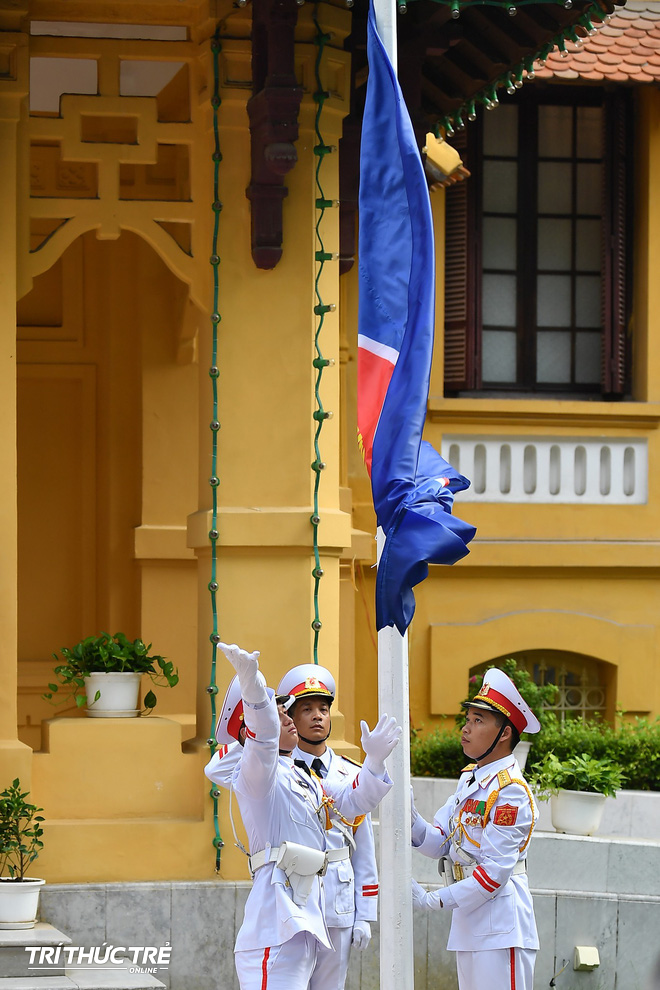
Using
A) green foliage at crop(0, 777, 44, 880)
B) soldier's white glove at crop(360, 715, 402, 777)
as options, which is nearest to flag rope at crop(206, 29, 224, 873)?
green foliage at crop(0, 777, 44, 880)

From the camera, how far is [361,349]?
7.50 meters

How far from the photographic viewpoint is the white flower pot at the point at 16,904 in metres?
9.06

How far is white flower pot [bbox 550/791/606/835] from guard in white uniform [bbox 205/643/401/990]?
2.95m

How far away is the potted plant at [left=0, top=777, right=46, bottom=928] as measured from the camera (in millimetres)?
9078

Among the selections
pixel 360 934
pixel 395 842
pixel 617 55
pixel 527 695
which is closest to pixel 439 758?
pixel 527 695

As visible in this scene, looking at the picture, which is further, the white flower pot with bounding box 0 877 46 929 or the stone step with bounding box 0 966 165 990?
the white flower pot with bounding box 0 877 46 929

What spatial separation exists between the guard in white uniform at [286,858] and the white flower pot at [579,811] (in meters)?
2.95

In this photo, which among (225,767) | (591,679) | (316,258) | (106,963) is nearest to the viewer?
(225,767)

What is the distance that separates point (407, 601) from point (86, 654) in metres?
3.46

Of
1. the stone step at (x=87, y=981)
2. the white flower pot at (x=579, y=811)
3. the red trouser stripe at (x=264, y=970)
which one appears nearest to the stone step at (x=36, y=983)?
the stone step at (x=87, y=981)

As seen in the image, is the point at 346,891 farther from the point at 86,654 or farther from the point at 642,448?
the point at 642,448

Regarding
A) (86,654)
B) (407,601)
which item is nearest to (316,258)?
(86,654)

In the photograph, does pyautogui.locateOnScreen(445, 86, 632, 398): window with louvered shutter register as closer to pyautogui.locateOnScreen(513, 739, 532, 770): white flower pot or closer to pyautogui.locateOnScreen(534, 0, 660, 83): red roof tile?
pyautogui.locateOnScreen(534, 0, 660, 83): red roof tile

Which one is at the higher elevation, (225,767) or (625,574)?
(625,574)
